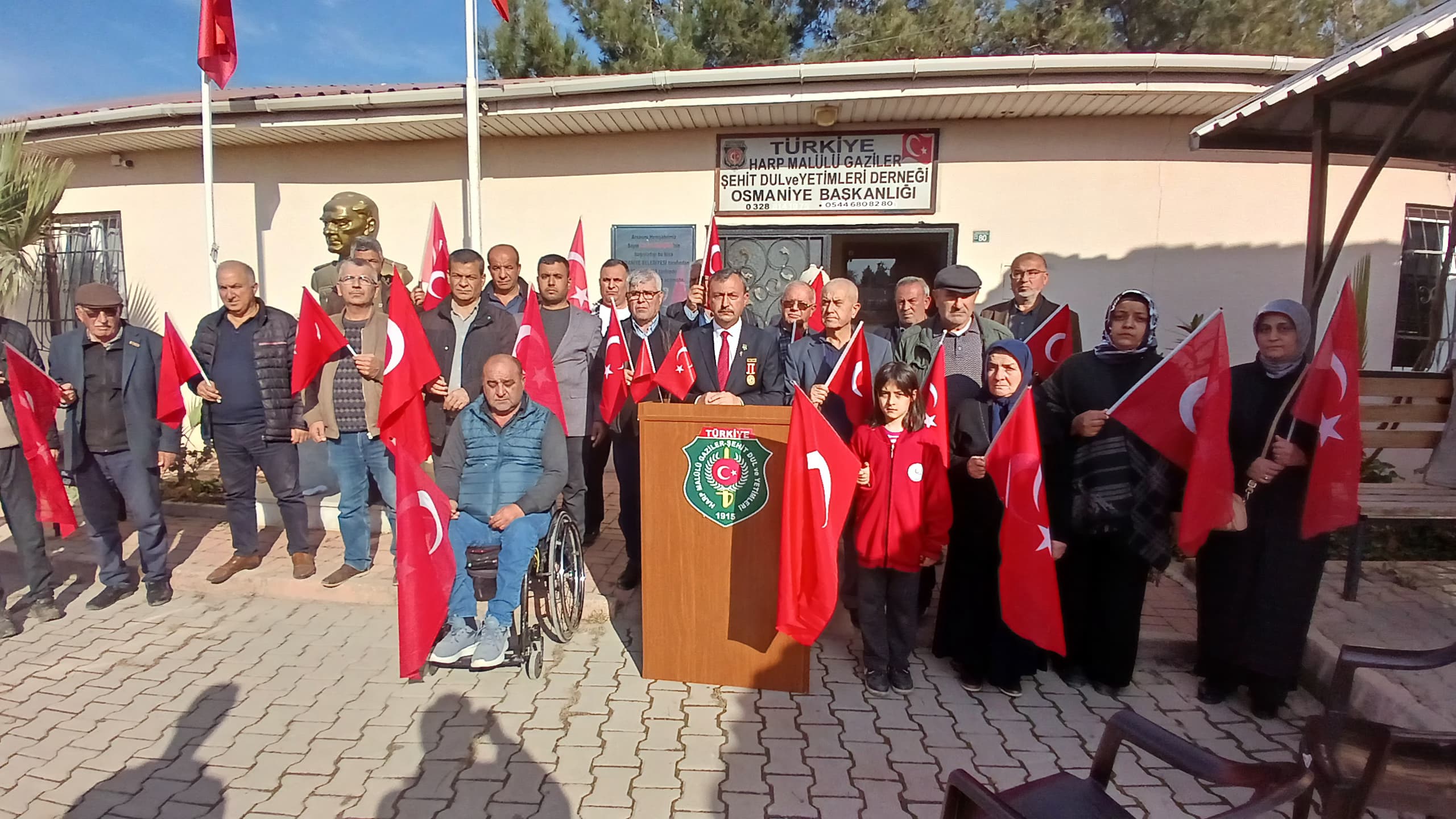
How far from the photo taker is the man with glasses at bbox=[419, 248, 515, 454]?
421 cm

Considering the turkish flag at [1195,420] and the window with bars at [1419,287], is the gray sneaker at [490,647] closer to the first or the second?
the turkish flag at [1195,420]

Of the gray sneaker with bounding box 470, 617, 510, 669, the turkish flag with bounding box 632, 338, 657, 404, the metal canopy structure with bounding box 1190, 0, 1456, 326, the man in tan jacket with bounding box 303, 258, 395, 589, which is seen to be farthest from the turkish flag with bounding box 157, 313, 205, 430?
the metal canopy structure with bounding box 1190, 0, 1456, 326

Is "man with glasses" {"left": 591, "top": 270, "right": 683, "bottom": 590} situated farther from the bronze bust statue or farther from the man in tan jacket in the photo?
the bronze bust statue

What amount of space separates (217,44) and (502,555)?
6584 millimetres

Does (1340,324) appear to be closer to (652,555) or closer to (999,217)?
(652,555)

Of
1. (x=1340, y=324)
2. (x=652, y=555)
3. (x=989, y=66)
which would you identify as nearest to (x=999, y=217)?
(x=989, y=66)

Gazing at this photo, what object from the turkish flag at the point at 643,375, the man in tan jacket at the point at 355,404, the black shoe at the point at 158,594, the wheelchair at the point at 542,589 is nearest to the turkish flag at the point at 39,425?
the black shoe at the point at 158,594

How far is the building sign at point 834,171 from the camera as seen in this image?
6.73m

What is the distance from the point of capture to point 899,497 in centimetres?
314

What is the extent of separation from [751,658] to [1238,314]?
601cm

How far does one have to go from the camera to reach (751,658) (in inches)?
130

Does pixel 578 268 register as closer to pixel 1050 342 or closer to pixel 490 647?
pixel 490 647

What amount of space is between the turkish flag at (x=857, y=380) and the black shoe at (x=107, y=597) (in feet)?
15.2

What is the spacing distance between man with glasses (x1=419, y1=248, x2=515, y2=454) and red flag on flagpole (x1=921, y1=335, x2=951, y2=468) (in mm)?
2456
